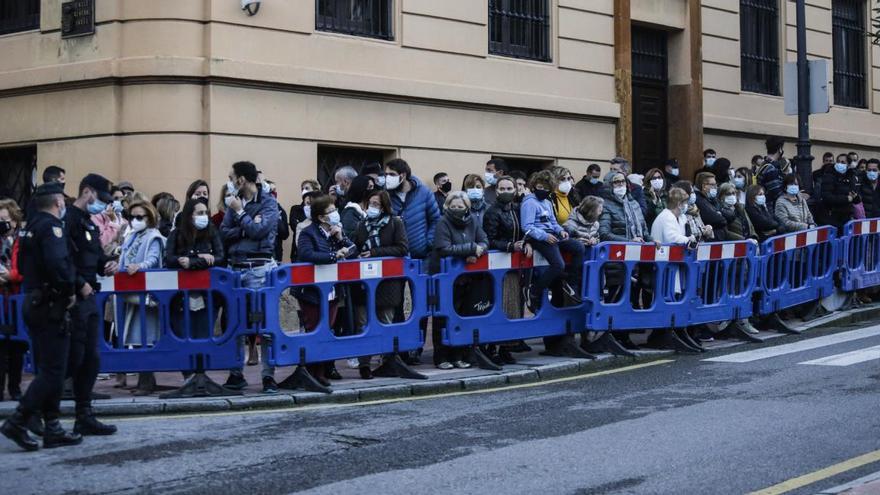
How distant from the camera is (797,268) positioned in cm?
1678

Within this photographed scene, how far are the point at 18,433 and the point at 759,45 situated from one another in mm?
19423

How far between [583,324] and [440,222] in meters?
2.13

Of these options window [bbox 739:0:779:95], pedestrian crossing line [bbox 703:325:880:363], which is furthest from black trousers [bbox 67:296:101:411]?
window [bbox 739:0:779:95]

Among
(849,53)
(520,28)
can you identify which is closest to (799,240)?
(520,28)

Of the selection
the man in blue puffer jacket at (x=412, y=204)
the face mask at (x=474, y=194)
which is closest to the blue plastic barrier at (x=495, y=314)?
the man in blue puffer jacket at (x=412, y=204)

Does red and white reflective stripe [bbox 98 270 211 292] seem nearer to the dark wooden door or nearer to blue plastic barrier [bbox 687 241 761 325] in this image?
blue plastic barrier [bbox 687 241 761 325]

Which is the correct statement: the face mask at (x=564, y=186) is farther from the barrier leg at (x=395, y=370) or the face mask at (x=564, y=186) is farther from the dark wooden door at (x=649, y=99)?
the dark wooden door at (x=649, y=99)

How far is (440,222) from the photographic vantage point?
13.0 metres

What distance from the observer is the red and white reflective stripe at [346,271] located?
11.8m

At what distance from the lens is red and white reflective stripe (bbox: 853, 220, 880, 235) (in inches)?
709

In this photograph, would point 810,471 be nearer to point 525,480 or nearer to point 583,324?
point 525,480

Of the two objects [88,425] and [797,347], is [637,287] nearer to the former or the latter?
[797,347]

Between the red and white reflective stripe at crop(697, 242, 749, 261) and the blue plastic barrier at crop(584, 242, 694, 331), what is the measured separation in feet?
0.92

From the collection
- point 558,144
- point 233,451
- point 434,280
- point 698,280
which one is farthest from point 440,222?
point 558,144
